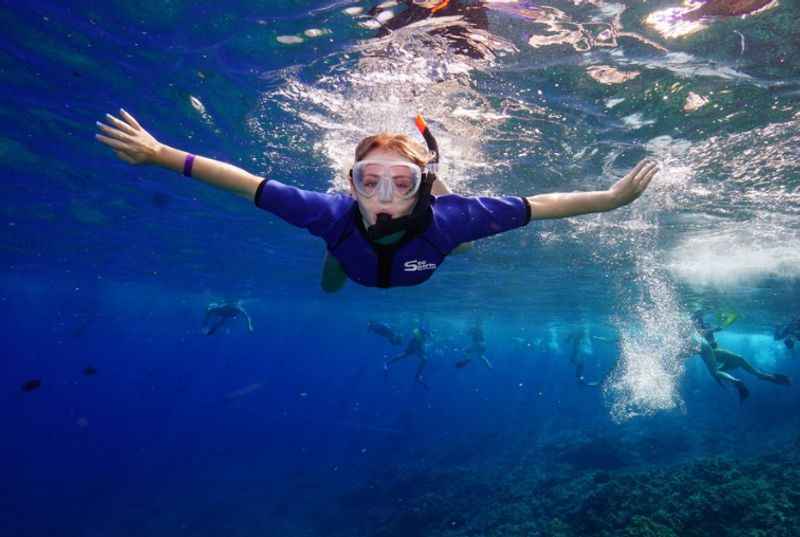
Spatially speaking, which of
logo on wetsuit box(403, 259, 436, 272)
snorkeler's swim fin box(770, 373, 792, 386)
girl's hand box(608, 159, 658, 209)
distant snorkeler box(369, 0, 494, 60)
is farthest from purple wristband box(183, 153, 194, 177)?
snorkeler's swim fin box(770, 373, 792, 386)

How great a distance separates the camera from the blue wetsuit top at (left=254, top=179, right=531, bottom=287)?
3980mm

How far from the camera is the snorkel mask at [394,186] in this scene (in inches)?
142

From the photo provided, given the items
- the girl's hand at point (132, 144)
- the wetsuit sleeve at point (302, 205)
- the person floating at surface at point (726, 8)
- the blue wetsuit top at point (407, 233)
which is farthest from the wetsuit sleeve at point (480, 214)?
the person floating at surface at point (726, 8)

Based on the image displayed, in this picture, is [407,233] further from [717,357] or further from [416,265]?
[717,357]

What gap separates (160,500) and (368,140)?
32778mm

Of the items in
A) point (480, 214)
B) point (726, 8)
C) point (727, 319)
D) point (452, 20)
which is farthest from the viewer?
point (727, 319)

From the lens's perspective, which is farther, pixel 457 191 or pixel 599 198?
pixel 457 191

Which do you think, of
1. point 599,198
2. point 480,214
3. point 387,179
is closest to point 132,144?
point 387,179

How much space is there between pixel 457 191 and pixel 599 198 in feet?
36.2

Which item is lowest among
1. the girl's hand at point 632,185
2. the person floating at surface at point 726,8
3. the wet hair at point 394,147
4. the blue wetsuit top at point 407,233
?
the blue wetsuit top at point 407,233

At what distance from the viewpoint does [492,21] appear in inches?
280

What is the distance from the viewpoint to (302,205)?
3.92 metres

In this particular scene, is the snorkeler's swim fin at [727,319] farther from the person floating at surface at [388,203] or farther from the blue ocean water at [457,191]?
the person floating at surface at [388,203]

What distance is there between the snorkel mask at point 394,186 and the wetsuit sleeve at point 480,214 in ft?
1.26
